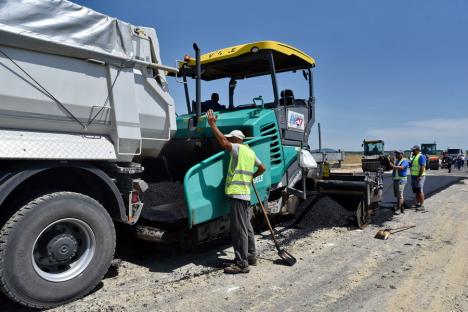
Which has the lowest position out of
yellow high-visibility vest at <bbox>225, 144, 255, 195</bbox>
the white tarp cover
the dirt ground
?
the dirt ground

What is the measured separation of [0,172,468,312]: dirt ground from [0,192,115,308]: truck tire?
22 centimetres

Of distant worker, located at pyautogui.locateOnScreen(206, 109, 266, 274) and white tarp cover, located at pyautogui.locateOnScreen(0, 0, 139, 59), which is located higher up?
white tarp cover, located at pyautogui.locateOnScreen(0, 0, 139, 59)

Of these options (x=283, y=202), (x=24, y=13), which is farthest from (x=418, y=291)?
(x=24, y=13)

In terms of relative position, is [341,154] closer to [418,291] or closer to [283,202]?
[283,202]

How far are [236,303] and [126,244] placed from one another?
2340mm

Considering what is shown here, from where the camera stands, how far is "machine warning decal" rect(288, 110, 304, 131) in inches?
237

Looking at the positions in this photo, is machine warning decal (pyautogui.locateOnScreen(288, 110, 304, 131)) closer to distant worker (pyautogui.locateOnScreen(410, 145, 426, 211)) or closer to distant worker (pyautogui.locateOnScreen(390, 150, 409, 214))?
distant worker (pyautogui.locateOnScreen(390, 150, 409, 214))

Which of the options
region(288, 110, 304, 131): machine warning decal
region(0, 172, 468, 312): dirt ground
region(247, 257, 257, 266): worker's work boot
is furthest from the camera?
region(288, 110, 304, 131): machine warning decal

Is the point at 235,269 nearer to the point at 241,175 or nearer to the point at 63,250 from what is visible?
the point at 241,175

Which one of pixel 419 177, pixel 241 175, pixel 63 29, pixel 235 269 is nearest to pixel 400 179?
pixel 419 177

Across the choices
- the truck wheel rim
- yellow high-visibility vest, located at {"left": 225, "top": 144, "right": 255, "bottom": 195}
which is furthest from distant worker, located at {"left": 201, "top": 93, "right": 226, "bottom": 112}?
the truck wheel rim

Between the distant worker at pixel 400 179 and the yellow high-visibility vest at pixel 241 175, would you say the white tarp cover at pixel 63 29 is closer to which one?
the yellow high-visibility vest at pixel 241 175

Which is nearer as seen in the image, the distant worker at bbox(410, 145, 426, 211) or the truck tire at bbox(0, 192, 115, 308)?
the truck tire at bbox(0, 192, 115, 308)

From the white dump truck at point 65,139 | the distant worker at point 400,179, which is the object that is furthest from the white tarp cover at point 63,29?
the distant worker at point 400,179
